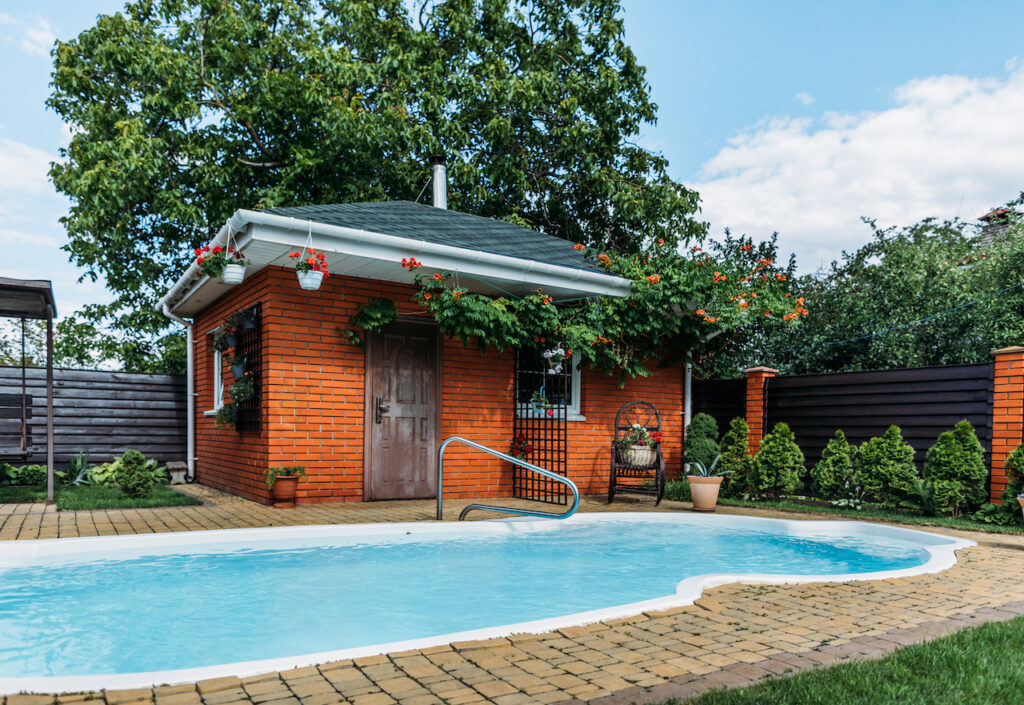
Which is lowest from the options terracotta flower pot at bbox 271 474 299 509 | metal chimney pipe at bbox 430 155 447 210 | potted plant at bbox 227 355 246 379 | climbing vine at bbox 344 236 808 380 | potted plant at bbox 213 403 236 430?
terracotta flower pot at bbox 271 474 299 509

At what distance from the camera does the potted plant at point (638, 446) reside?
839 centimetres

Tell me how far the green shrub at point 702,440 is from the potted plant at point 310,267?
18.3 ft

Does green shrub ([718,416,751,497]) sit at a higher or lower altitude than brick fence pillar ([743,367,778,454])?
lower

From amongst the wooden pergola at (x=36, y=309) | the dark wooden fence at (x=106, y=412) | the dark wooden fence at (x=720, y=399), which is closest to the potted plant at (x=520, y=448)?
the dark wooden fence at (x=720, y=399)

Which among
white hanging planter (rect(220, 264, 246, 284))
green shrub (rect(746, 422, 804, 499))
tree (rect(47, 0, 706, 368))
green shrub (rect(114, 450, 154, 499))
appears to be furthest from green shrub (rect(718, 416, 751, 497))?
green shrub (rect(114, 450, 154, 499))

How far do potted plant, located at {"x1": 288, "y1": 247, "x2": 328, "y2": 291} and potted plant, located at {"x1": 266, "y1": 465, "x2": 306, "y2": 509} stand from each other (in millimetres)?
1874

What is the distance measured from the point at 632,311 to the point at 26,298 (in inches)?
260

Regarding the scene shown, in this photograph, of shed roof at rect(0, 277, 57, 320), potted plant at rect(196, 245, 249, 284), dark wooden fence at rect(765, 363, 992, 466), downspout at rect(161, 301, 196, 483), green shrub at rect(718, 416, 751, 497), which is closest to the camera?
potted plant at rect(196, 245, 249, 284)

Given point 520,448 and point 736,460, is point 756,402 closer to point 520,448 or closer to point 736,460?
point 736,460

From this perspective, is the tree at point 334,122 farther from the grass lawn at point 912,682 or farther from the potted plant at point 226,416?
the grass lawn at point 912,682

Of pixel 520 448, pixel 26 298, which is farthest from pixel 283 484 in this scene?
pixel 26 298

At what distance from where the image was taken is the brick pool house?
23.2 feet

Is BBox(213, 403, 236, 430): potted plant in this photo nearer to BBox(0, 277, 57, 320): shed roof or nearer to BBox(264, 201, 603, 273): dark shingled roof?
BBox(0, 277, 57, 320): shed roof

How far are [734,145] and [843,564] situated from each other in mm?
13662
